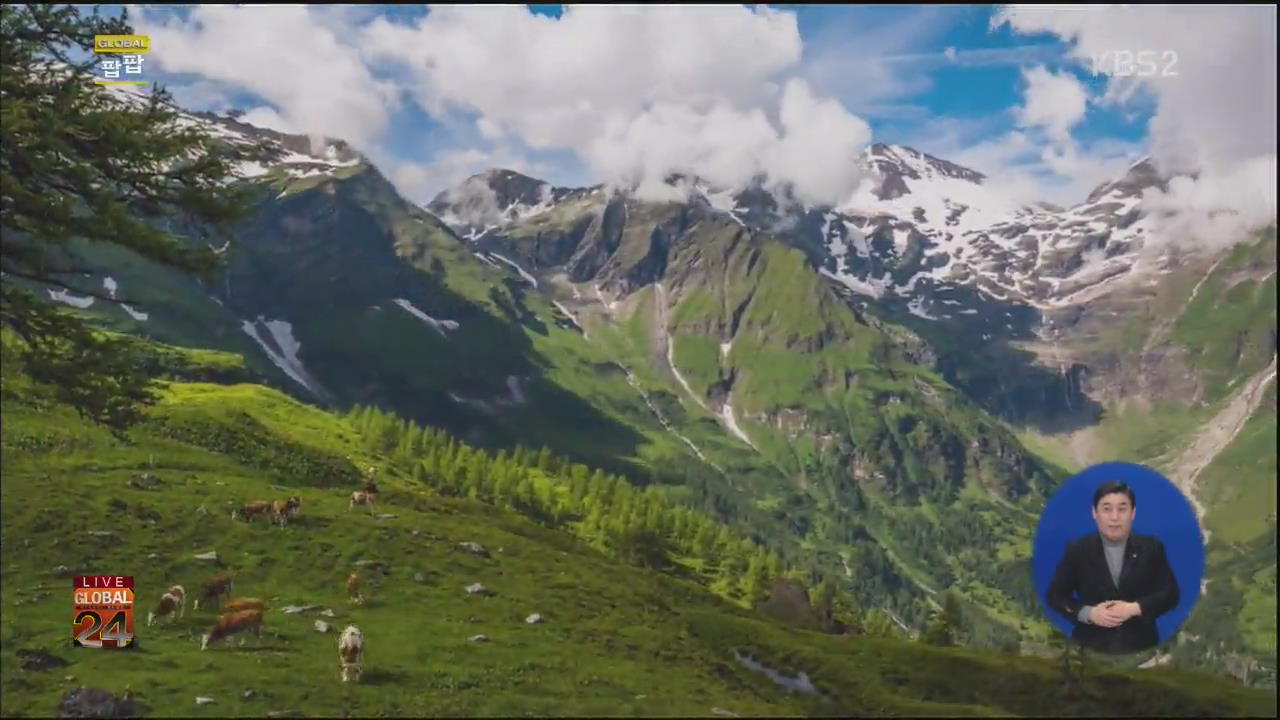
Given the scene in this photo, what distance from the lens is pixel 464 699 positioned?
34969 mm

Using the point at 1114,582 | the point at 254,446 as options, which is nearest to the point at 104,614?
the point at 1114,582

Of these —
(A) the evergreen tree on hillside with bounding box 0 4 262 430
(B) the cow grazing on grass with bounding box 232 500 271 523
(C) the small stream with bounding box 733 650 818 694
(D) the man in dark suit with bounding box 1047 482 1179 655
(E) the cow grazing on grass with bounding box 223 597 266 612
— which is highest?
(A) the evergreen tree on hillside with bounding box 0 4 262 430

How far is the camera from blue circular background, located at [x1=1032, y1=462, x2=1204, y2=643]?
551 inches

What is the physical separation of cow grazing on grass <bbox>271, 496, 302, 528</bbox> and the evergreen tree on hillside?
48.0 metres

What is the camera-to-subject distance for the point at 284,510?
2557 inches

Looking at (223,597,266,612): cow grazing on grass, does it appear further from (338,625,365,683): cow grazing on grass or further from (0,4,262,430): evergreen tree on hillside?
(0,4,262,430): evergreen tree on hillside

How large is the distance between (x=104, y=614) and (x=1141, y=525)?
3842 cm

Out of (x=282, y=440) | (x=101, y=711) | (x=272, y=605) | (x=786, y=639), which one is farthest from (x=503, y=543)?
(x=282, y=440)

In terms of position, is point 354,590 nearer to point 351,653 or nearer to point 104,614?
point 351,653

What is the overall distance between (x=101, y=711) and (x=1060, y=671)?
8522cm

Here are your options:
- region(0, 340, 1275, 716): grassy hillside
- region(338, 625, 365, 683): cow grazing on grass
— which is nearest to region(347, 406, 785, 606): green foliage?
region(0, 340, 1275, 716): grassy hillside

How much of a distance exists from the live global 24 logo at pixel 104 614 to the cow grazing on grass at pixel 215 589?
7.46 m

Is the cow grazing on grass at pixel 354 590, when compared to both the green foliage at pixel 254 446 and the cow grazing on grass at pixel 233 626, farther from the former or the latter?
the green foliage at pixel 254 446

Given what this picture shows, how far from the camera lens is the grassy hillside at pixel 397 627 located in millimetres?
33781
